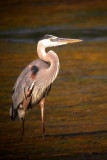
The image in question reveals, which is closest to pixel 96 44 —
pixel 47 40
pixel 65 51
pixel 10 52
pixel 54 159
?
pixel 65 51

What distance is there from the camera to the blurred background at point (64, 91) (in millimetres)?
5598

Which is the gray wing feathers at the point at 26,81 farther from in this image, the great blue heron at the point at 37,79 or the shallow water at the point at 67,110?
the shallow water at the point at 67,110

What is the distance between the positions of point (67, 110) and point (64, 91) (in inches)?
49.9

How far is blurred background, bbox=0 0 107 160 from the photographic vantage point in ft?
18.4

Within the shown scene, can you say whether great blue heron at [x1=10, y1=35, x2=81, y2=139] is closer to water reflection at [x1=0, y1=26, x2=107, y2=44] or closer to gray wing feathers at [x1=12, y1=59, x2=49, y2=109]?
gray wing feathers at [x1=12, y1=59, x2=49, y2=109]

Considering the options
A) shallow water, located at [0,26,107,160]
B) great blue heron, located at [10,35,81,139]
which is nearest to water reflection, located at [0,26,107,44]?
shallow water, located at [0,26,107,160]

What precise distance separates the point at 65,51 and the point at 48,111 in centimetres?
564

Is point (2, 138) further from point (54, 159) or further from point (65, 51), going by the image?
point (65, 51)

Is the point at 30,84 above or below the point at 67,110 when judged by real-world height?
above

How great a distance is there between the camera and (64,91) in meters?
8.51

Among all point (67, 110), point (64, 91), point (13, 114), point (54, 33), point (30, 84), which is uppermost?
point (30, 84)

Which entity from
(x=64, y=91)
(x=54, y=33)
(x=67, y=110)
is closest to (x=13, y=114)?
(x=67, y=110)

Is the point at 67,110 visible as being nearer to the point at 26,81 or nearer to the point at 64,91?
the point at 64,91

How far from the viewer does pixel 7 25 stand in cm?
1853
